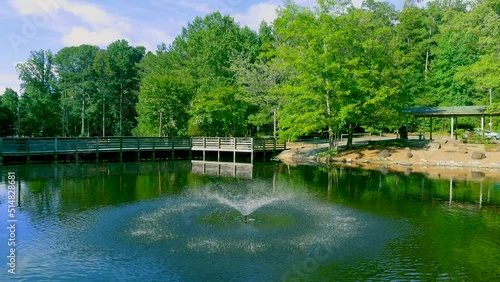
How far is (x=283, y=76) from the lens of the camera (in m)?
42.7

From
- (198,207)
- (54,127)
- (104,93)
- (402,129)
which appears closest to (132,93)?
(104,93)

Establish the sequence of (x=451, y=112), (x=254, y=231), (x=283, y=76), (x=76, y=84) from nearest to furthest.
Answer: (x=254, y=231) < (x=451, y=112) < (x=283, y=76) < (x=76, y=84)

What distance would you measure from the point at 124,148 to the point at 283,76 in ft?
59.0

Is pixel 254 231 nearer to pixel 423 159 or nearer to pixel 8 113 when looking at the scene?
pixel 423 159

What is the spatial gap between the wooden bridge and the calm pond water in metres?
10.6

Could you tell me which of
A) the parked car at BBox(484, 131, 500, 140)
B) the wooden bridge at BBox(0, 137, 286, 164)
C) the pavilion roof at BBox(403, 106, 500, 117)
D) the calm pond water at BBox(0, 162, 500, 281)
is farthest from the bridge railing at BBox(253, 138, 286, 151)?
the parked car at BBox(484, 131, 500, 140)

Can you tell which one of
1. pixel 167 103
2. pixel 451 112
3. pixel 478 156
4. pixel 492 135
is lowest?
pixel 478 156

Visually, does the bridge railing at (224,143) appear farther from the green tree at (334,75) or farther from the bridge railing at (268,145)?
the green tree at (334,75)

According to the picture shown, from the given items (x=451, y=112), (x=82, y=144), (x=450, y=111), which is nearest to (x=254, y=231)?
(x=82, y=144)

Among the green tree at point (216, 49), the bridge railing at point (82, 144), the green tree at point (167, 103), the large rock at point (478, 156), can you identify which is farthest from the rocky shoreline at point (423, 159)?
the green tree at point (216, 49)

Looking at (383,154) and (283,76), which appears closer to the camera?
(383,154)

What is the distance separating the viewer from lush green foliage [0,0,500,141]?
33938 mm

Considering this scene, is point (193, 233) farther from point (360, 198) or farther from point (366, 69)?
point (366, 69)

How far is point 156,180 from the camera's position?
942 inches
